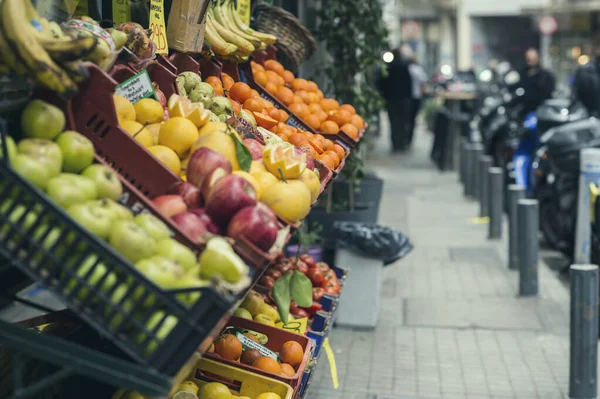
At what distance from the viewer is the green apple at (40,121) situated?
8.86 ft

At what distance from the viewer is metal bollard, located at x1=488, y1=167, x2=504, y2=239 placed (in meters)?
10.3

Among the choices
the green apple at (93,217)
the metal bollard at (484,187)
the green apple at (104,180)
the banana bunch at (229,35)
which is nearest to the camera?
the green apple at (93,217)

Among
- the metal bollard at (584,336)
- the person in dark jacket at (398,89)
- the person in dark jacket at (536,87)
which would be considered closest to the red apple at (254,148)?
the metal bollard at (584,336)

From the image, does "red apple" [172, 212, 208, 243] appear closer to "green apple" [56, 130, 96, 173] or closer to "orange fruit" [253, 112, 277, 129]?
"green apple" [56, 130, 96, 173]

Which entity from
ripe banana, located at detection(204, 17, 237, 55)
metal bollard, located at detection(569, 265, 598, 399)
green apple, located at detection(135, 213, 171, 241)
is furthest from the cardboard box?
metal bollard, located at detection(569, 265, 598, 399)

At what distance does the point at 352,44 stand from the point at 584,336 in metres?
4.16

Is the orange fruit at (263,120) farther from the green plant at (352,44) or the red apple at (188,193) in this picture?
the green plant at (352,44)

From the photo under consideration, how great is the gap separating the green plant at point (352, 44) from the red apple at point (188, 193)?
18.3ft

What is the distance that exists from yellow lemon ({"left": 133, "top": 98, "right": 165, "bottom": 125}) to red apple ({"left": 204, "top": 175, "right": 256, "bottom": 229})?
582mm

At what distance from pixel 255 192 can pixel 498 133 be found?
39.2 feet

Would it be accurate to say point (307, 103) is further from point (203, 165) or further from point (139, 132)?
point (203, 165)

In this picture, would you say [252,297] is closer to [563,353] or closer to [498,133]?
[563,353]

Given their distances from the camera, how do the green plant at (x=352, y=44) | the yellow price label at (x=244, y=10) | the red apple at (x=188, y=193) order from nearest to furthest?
the red apple at (x=188, y=193) < the yellow price label at (x=244, y=10) < the green plant at (x=352, y=44)

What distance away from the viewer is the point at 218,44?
4863mm
